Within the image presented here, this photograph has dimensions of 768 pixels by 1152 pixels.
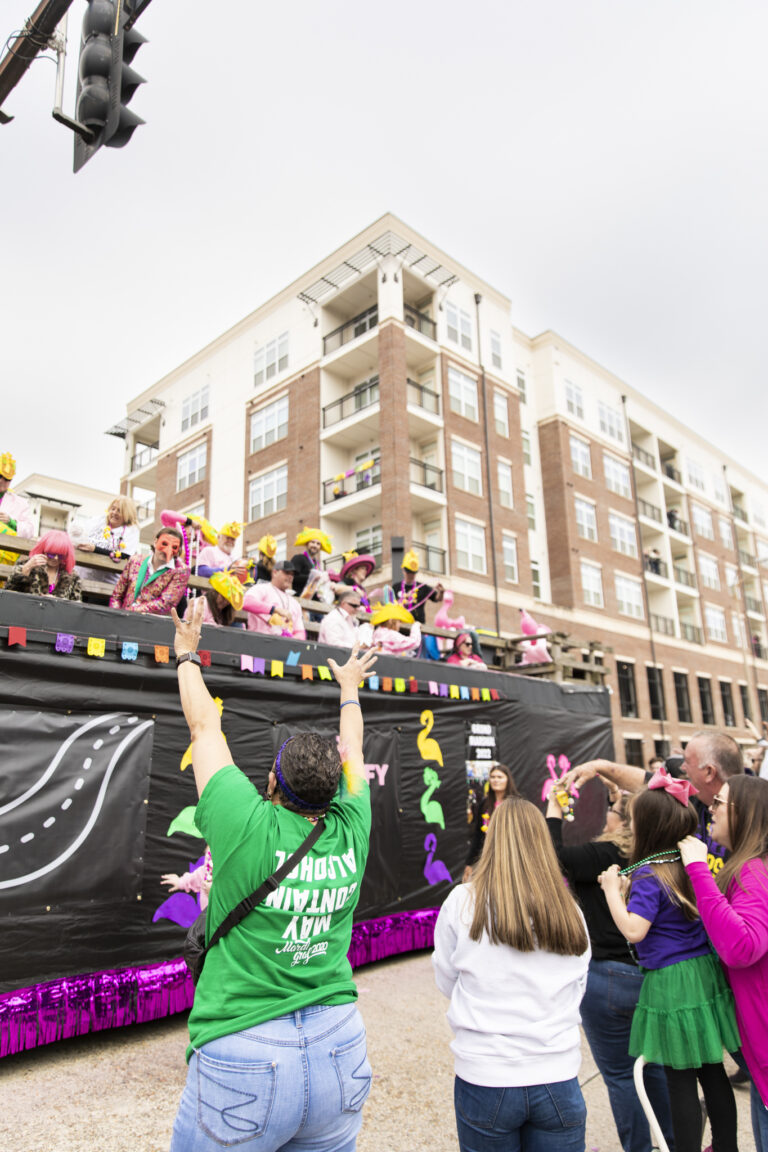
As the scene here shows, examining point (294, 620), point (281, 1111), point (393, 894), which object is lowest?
point (393, 894)

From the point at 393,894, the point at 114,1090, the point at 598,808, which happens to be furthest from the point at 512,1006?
the point at 598,808

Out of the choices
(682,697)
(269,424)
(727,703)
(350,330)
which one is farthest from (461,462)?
(727,703)

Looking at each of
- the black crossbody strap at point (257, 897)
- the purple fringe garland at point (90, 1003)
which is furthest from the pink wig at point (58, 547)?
the black crossbody strap at point (257, 897)

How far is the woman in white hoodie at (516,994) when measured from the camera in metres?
2.19

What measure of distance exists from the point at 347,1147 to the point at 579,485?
2940 centimetres

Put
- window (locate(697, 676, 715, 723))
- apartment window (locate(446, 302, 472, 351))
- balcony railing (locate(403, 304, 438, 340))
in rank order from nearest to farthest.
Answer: balcony railing (locate(403, 304, 438, 340)) < apartment window (locate(446, 302, 472, 351)) < window (locate(697, 676, 715, 723))

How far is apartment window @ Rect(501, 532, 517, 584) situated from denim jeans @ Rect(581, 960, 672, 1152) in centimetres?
2197

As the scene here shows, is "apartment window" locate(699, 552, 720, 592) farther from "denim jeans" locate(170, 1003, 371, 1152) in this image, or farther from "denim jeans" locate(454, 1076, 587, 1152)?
"denim jeans" locate(170, 1003, 371, 1152)

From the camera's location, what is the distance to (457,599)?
22.5m

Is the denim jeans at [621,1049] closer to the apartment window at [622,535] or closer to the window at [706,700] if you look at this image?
the apartment window at [622,535]

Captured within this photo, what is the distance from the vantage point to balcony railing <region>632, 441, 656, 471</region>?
34291 millimetres

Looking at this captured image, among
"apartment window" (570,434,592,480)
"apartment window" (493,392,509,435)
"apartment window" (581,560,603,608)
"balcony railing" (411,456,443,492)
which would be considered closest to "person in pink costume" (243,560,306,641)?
"balcony railing" (411,456,443,492)

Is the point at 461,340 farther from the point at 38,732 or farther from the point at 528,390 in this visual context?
the point at 38,732

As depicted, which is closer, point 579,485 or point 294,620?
point 294,620
